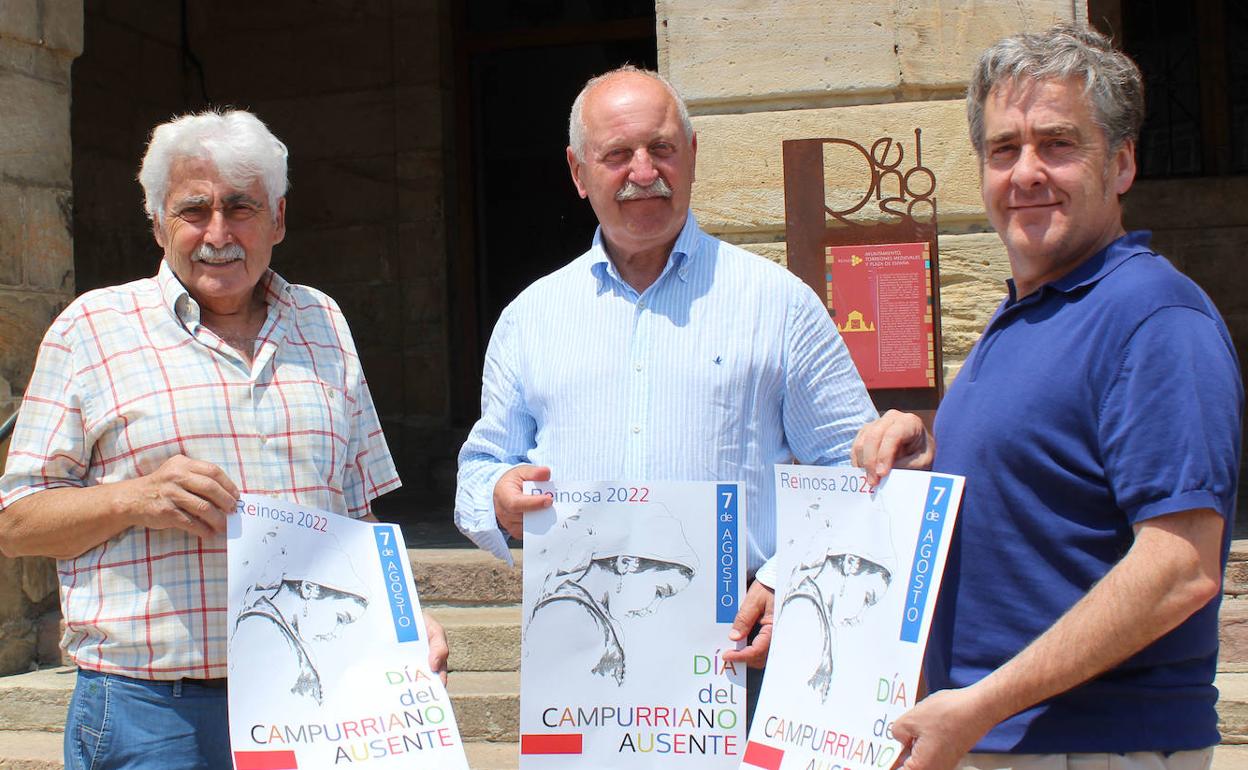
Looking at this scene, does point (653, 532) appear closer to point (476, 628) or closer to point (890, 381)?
point (890, 381)

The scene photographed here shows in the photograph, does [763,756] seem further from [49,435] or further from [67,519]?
[49,435]

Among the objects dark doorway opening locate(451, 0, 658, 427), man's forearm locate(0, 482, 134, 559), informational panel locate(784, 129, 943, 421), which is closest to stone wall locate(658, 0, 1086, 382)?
informational panel locate(784, 129, 943, 421)

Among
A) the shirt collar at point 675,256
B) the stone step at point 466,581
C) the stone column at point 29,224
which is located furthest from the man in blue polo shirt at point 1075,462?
the stone column at point 29,224

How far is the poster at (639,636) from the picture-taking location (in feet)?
7.68

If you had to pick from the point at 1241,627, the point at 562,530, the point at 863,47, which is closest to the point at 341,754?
the point at 562,530

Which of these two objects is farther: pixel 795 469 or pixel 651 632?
pixel 651 632

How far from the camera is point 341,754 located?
2252mm

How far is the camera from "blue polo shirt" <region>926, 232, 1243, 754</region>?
1.74m

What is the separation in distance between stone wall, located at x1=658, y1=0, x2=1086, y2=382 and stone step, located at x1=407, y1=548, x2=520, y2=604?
1774 millimetres

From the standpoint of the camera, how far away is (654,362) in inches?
101

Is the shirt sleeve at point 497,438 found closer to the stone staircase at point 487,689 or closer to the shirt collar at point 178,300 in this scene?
the shirt collar at point 178,300

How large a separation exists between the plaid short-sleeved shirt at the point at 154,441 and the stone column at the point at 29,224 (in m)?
2.77

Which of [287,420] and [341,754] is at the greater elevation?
[287,420]

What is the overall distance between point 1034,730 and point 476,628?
10.8 ft
